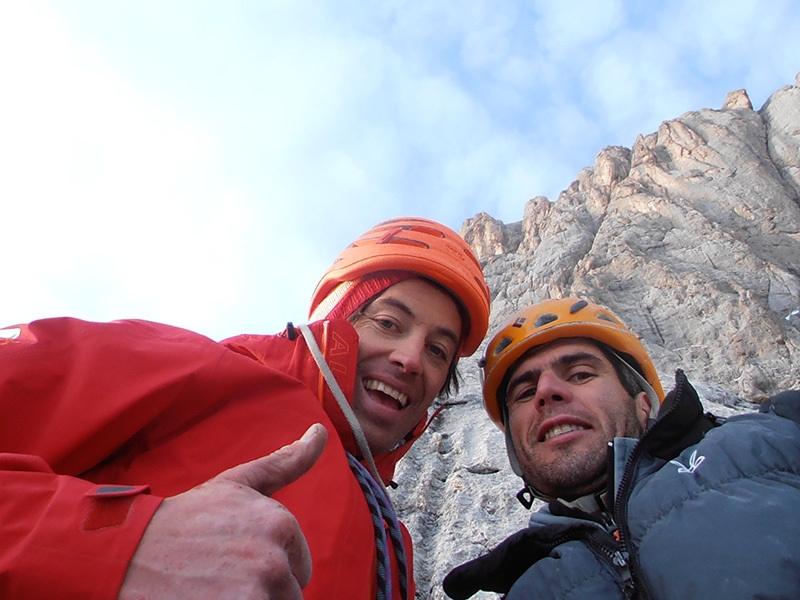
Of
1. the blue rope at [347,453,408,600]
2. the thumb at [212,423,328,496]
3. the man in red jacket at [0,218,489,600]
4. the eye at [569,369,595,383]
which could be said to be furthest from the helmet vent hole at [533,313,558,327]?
the thumb at [212,423,328,496]

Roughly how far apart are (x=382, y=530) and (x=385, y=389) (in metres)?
1.05

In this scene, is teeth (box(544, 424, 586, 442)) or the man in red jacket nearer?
the man in red jacket

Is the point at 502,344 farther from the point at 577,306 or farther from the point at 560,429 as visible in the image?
the point at 560,429

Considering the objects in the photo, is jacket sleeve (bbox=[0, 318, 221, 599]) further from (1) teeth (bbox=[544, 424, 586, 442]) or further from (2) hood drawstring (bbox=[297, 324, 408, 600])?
(1) teeth (bbox=[544, 424, 586, 442])

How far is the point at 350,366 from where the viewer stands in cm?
283

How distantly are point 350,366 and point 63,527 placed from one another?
5.61ft

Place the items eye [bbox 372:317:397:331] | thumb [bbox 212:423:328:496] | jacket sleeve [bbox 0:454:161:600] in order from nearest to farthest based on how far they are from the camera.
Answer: jacket sleeve [bbox 0:454:161:600], thumb [bbox 212:423:328:496], eye [bbox 372:317:397:331]

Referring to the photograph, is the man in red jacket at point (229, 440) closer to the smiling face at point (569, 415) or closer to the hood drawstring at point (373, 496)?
the hood drawstring at point (373, 496)

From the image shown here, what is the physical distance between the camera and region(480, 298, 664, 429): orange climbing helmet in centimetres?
448

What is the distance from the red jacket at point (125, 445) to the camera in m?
1.19

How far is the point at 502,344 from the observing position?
4.75 metres

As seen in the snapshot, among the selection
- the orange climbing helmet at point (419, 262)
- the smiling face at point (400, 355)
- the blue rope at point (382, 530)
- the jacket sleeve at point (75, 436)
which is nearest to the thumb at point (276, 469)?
the jacket sleeve at point (75, 436)

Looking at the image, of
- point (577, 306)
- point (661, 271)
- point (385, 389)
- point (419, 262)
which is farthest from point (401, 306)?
point (661, 271)

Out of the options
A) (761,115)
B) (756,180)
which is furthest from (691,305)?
(761,115)
